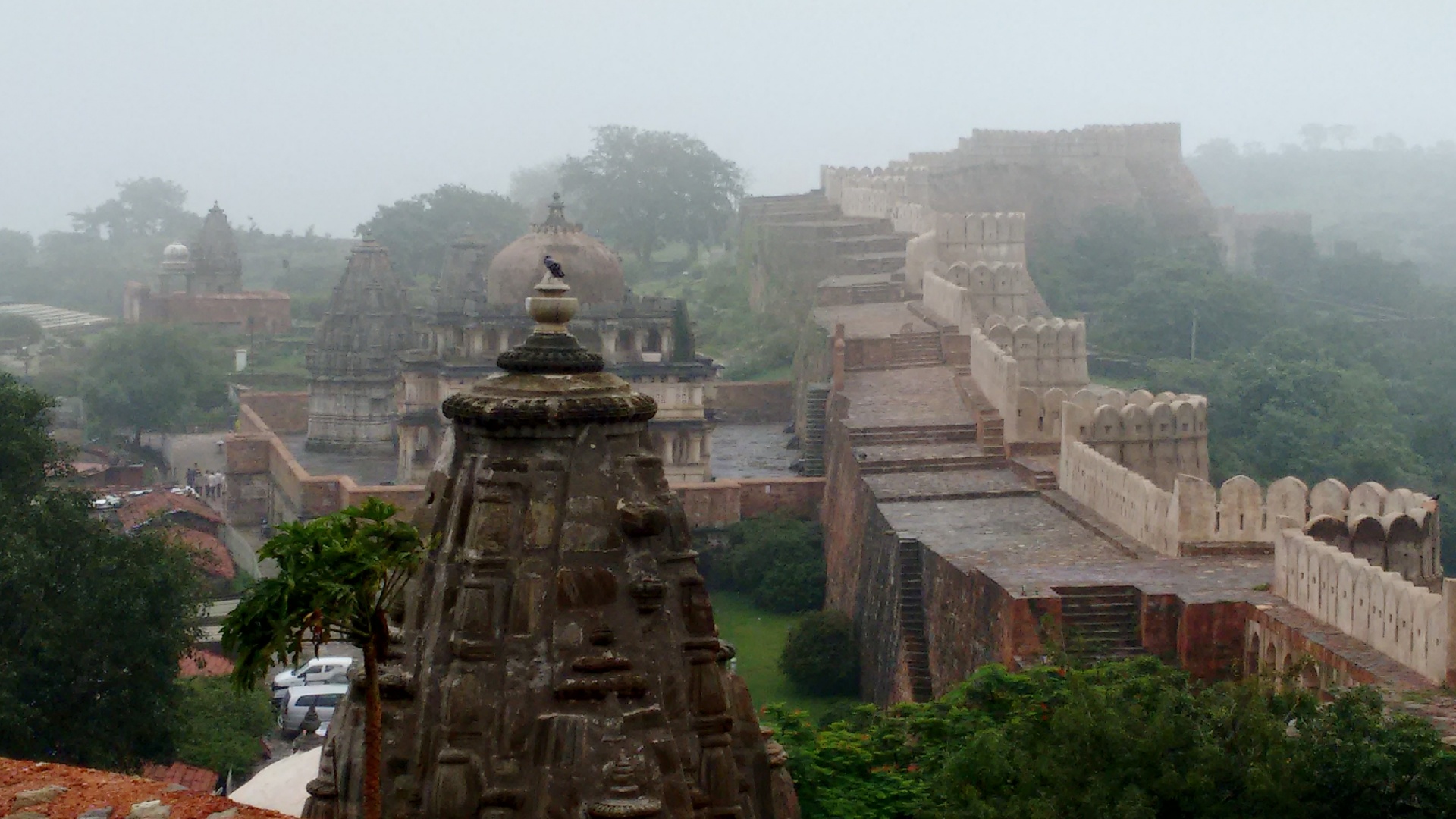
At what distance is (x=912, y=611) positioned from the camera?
22844 millimetres

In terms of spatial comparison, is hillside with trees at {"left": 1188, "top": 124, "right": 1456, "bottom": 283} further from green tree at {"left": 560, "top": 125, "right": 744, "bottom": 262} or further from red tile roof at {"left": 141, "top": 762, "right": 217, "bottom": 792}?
red tile roof at {"left": 141, "top": 762, "right": 217, "bottom": 792}

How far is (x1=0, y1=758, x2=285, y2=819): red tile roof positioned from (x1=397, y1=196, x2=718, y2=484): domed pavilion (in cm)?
2904

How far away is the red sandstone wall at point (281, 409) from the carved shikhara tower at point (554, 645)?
138ft

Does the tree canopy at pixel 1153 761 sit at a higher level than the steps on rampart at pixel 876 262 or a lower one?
lower

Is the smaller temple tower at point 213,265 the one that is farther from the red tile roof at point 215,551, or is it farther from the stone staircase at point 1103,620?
the stone staircase at point 1103,620

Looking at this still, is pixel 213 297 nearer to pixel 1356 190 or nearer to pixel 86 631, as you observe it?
pixel 86 631

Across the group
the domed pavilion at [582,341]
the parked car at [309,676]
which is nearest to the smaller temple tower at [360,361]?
the domed pavilion at [582,341]

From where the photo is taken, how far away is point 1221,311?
52.2 metres

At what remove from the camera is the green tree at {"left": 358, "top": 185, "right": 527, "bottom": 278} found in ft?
236

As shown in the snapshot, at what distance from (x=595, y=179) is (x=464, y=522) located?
6933 cm

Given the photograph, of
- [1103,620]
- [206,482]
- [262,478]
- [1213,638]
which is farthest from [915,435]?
[206,482]

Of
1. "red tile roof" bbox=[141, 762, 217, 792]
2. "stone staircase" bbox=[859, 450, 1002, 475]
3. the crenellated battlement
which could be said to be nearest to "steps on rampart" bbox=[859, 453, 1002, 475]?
"stone staircase" bbox=[859, 450, 1002, 475]

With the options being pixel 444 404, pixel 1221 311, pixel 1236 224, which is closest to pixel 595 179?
pixel 1236 224

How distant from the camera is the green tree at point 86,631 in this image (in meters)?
19.0
